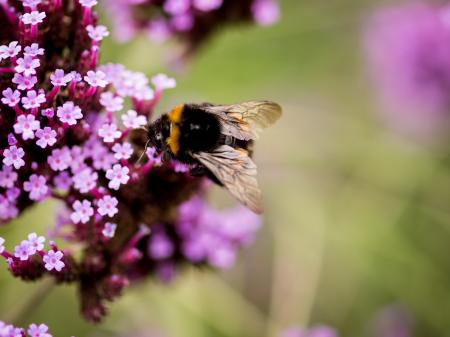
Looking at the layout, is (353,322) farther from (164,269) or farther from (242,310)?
(164,269)

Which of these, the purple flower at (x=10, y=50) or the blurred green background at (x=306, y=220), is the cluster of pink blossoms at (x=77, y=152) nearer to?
the purple flower at (x=10, y=50)

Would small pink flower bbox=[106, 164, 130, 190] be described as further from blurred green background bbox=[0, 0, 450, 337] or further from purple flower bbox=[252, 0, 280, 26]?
purple flower bbox=[252, 0, 280, 26]

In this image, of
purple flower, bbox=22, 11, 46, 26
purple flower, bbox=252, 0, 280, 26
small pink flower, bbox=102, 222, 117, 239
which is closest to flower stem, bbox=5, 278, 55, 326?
small pink flower, bbox=102, 222, 117, 239

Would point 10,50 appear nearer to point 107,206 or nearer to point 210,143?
point 107,206

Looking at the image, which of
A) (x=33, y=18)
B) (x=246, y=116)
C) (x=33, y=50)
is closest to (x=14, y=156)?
(x=33, y=50)

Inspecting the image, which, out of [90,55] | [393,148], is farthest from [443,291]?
[90,55]

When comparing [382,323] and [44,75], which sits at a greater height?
[44,75]

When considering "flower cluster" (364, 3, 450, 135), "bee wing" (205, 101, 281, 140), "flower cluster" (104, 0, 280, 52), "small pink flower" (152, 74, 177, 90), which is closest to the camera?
"bee wing" (205, 101, 281, 140)
